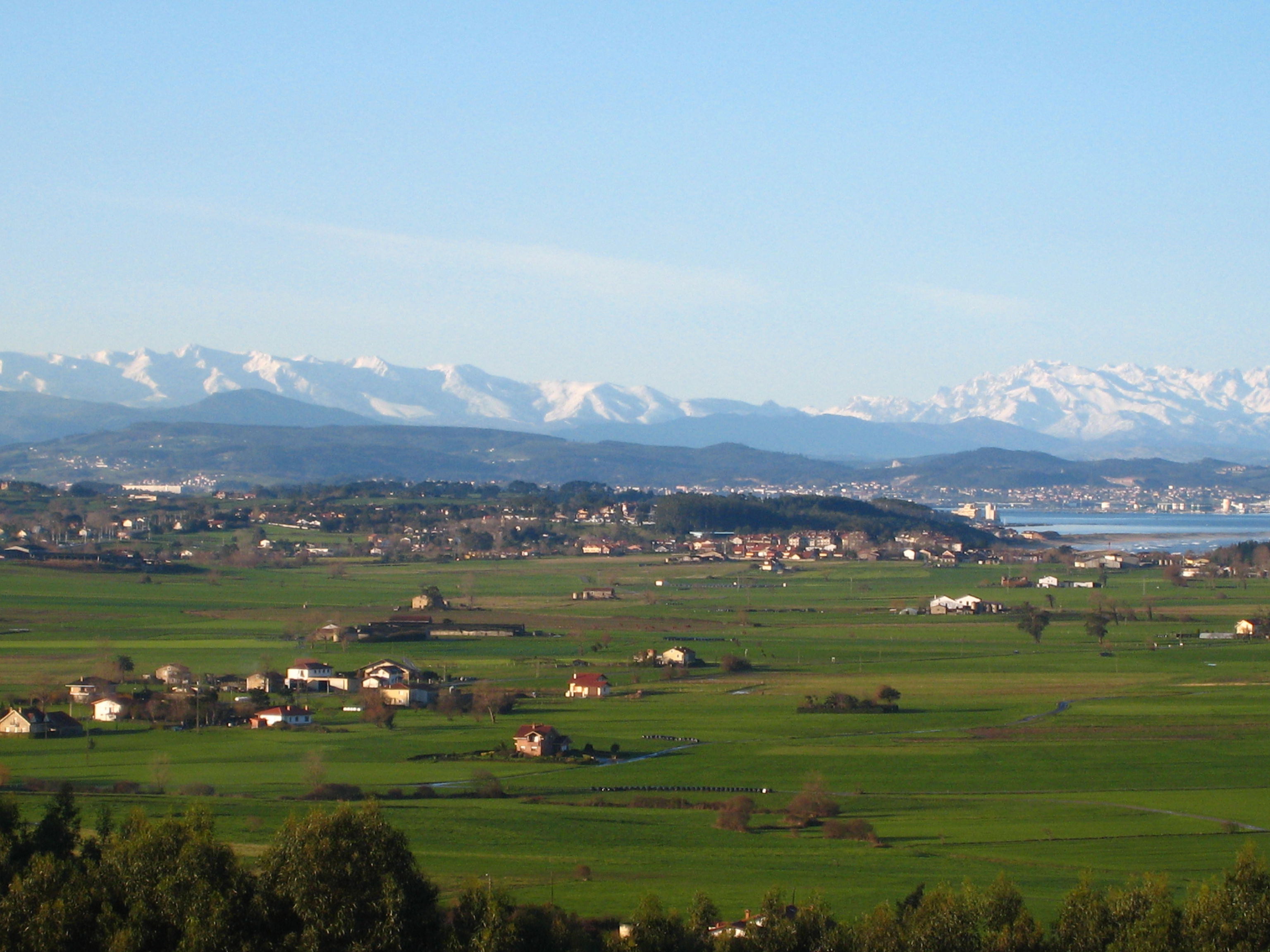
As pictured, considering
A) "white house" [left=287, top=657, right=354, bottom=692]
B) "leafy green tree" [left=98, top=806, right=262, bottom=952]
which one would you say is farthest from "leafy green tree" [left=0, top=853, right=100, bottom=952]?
"white house" [left=287, top=657, right=354, bottom=692]

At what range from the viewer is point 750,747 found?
28.5m

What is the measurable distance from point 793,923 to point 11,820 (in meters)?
7.82

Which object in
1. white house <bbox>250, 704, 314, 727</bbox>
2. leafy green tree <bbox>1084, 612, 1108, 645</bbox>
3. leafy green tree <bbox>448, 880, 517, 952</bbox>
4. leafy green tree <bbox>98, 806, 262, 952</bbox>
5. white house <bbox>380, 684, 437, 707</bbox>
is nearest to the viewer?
leafy green tree <bbox>448, 880, 517, 952</bbox>

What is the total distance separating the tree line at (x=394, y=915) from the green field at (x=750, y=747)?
3.38m

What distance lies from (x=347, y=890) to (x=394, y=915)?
585mm

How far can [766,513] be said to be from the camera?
11169 centimetres

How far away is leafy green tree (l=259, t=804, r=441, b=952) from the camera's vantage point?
1353 centimetres

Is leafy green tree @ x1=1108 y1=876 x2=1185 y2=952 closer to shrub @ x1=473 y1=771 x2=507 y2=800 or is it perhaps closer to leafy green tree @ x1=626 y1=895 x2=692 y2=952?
leafy green tree @ x1=626 y1=895 x2=692 y2=952

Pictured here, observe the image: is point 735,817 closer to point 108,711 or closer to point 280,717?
point 280,717

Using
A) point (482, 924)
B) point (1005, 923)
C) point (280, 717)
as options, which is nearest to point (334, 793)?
point (280, 717)

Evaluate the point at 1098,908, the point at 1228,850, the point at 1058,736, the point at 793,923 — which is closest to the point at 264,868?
the point at 793,923

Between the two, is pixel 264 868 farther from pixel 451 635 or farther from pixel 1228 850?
pixel 451 635

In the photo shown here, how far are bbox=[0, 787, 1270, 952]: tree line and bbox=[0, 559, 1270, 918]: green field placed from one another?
338 cm

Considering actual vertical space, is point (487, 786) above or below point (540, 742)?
below
